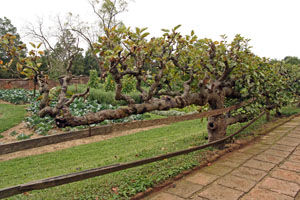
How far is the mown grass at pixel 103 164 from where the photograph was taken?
8.89 ft

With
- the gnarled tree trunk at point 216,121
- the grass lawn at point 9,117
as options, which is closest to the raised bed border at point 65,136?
the gnarled tree trunk at point 216,121

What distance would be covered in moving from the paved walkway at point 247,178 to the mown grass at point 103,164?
28 cm

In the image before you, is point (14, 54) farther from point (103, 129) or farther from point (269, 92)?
point (269, 92)

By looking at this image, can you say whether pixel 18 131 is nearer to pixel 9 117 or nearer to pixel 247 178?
pixel 9 117

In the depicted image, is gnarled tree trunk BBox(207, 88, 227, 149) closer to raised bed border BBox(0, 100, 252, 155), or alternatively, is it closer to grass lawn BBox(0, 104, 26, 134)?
raised bed border BBox(0, 100, 252, 155)

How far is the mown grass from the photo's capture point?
8.89ft

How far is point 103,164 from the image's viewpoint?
395 centimetres

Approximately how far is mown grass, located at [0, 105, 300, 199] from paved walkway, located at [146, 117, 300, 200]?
28 centimetres

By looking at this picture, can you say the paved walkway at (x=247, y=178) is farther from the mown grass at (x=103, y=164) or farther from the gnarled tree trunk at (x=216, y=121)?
the gnarled tree trunk at (x=216, y=121)

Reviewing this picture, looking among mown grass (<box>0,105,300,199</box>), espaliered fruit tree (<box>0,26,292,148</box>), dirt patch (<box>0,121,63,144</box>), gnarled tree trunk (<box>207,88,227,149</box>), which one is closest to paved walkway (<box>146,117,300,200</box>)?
mown grass (<box>0,105,300,199</box>)

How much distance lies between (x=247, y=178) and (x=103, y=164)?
2.28 meters

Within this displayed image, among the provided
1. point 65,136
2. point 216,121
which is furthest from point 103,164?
point 216,121

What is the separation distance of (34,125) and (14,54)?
5620 mm

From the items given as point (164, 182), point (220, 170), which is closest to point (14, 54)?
point (164, 182)
